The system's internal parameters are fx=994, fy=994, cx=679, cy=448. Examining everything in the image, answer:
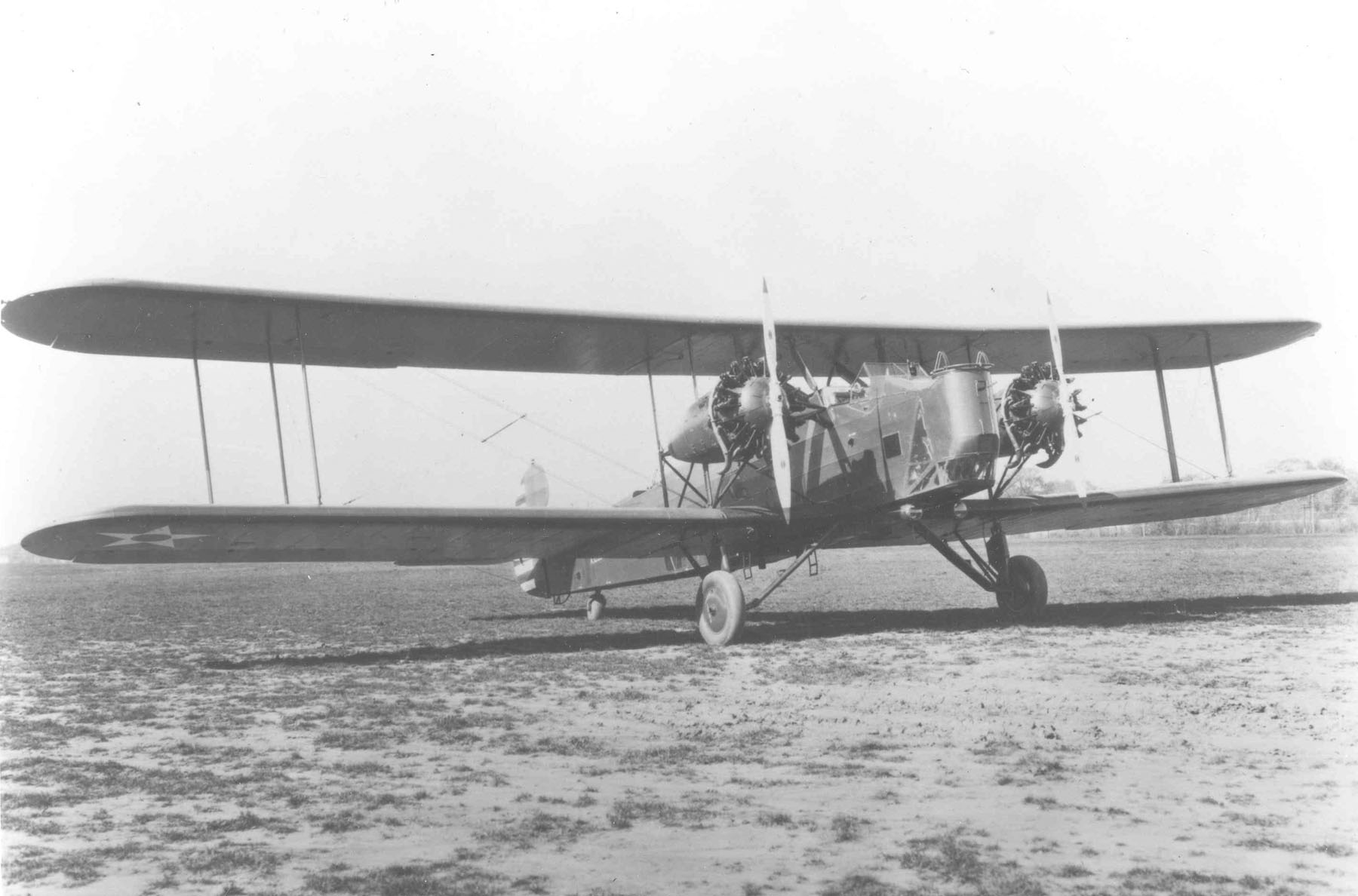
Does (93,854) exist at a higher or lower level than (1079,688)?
higher

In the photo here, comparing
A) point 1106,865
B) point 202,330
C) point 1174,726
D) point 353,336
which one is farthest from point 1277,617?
point 202,330

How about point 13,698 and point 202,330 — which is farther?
point 202,330

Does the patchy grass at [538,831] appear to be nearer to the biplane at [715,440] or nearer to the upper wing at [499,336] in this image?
the biplane at [715,440]

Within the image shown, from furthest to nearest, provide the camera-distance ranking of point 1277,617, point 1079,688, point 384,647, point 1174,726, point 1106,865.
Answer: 1. point 384,647
2. point 1277,617
3. point 1079,688
4. point 1174,726
5. point 1106,865

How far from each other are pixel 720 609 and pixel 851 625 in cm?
292

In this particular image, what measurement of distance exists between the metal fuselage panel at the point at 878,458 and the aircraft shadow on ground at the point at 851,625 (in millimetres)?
1252

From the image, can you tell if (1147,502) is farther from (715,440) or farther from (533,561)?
(533,561)

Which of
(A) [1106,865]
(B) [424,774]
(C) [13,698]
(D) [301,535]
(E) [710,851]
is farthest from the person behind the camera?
(D) [301,535]

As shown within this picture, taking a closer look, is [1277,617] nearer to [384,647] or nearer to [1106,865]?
[1106,865]

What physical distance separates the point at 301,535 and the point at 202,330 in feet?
9.32

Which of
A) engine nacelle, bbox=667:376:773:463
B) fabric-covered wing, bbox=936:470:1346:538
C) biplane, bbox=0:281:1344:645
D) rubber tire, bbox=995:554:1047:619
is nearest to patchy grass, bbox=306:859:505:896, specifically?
biplane, bbox=0:281:1344:645

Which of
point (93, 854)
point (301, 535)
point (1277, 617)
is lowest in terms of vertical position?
point (1277, 617)

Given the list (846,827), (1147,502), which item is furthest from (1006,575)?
(846,827)

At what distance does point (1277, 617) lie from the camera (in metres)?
12.0
